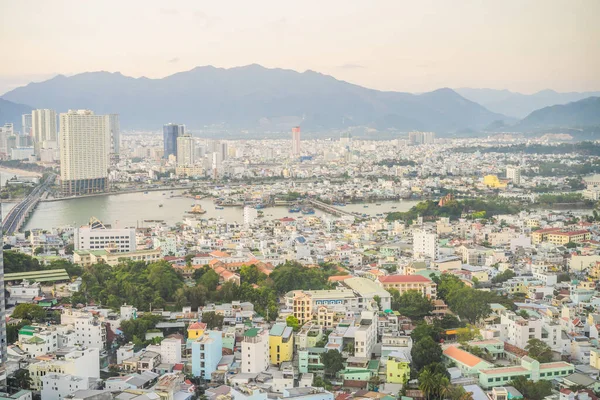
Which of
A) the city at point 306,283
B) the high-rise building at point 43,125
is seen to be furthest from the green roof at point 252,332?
the high-rise building at point 43,125

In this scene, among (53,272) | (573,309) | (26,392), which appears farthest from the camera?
(53,272)

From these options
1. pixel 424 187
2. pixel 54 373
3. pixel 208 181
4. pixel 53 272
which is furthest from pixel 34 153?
pixel 54 373

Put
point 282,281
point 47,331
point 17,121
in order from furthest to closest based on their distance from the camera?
point 17,121
point 282,281
point 47,331

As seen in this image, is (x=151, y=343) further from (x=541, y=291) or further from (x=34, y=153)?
(x=34, y=153)

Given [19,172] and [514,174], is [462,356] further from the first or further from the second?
[19,172]

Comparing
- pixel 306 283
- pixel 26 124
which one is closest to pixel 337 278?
pixel 306 283

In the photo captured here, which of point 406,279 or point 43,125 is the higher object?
point 43,125

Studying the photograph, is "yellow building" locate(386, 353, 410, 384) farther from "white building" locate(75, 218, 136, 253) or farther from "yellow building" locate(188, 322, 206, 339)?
"white building" locate(75, 218, 136, 253)
